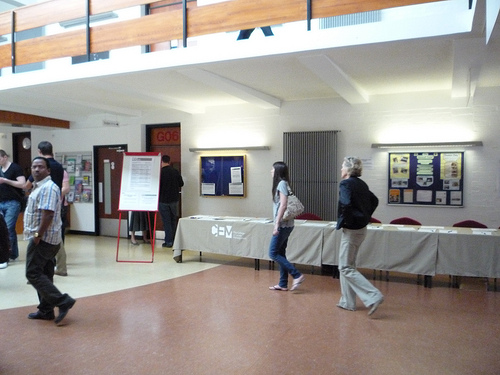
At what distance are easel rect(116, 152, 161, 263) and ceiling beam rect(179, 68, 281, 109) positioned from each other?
1601 millimetres

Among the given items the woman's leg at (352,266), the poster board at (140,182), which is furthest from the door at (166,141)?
the woman's leg at (352,266)

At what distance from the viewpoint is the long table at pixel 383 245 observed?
4.92 m

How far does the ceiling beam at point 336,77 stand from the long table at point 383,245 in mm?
1913

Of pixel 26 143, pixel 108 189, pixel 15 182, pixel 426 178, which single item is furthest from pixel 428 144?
pixel 26 143

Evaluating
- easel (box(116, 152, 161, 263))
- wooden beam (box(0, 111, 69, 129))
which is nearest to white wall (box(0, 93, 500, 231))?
wooden beam (box(0, 111, 69, 129))

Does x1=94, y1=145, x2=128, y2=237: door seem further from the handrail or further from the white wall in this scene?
the handrail

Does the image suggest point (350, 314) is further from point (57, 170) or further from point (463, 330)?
point (57, 170)

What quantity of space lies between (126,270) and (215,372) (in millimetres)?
3454

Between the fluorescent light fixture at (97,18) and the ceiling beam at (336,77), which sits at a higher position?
the fluorescent light fixture at (97,18)

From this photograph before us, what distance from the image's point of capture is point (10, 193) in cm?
639

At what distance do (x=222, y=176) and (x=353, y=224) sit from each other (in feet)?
14.2

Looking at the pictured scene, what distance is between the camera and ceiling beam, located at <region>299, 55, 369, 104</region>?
482 cm

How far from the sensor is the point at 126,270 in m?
6.05

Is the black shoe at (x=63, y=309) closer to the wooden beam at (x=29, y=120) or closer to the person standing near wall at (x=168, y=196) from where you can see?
the person standing near wall at (x=168, y=196)
